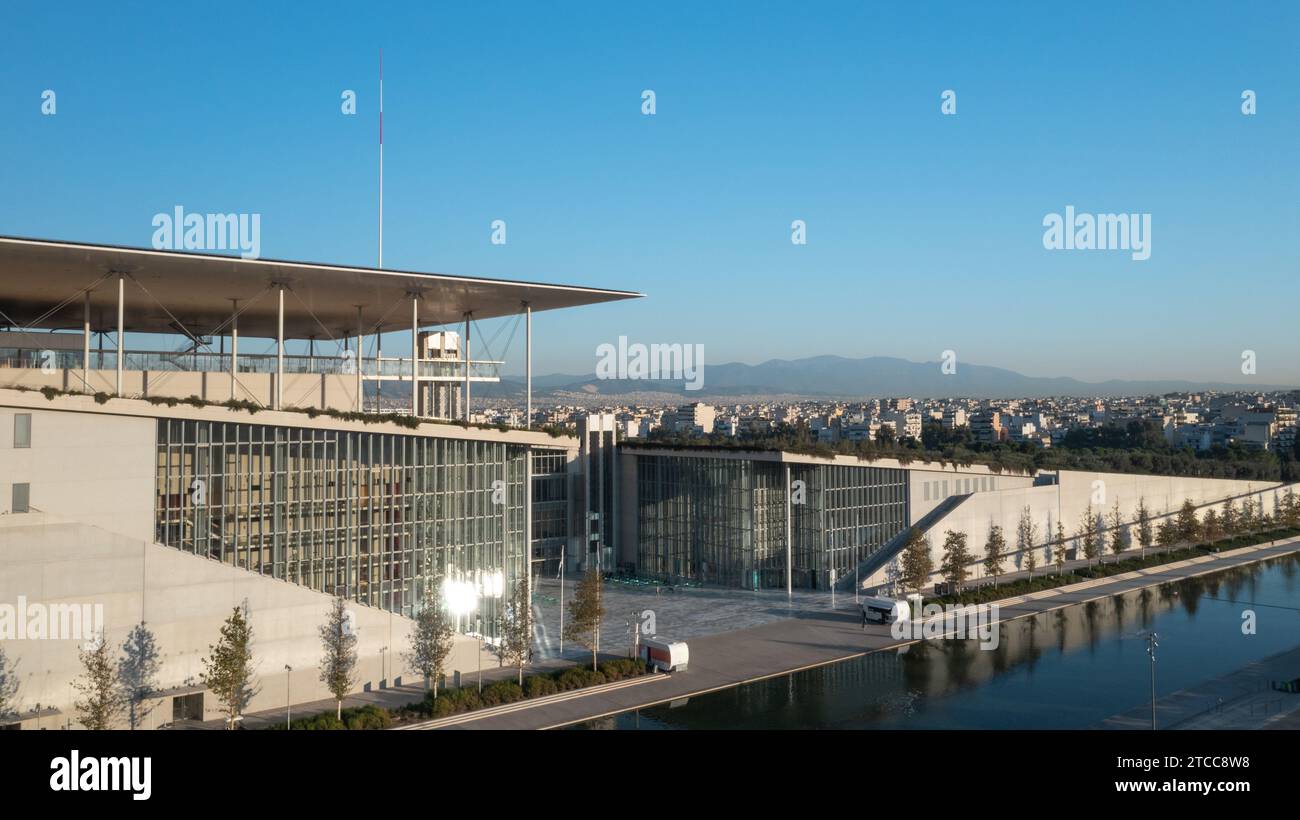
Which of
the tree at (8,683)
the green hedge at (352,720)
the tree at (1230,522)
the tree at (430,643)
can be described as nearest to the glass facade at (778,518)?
the tree at (430,643)

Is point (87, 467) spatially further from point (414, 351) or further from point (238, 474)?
point (414, 351)

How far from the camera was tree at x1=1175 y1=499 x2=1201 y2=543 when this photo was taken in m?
59.4

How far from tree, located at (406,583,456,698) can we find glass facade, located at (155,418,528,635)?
1963mm

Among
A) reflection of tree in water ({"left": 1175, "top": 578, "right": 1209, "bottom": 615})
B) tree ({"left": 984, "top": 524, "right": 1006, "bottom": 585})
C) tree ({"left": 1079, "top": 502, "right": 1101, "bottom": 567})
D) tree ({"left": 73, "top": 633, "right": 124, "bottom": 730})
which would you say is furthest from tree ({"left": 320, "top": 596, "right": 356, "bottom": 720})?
tree ({"left": 1079, "top": 502, "right": 1101, "bottom": 567})

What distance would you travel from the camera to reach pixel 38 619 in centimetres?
2422

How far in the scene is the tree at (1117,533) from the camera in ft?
194

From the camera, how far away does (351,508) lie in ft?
106

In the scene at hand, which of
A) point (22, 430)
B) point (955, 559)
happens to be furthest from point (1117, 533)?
point (22, 430)

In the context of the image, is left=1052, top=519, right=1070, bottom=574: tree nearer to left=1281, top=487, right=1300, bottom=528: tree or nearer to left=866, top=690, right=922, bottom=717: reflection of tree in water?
left=1281, top=487, right=1300, bottom=528: tree

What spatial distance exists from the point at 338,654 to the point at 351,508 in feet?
19.9

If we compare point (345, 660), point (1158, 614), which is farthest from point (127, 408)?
point (1158, 614)

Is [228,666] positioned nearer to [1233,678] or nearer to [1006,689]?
[1006,689]

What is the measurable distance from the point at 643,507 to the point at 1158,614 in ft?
90.6
